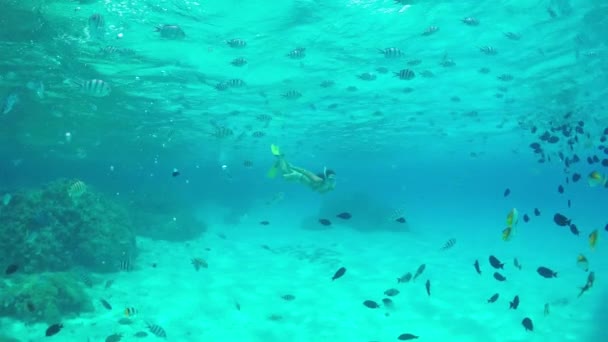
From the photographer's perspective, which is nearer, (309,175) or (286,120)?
(309,175)

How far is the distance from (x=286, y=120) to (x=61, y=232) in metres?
25.6

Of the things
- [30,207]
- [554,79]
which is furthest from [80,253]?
[554,79]

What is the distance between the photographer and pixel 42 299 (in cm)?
1070

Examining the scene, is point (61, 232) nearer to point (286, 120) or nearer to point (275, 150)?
point (275, 150)

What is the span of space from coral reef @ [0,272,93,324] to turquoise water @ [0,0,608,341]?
0.06m

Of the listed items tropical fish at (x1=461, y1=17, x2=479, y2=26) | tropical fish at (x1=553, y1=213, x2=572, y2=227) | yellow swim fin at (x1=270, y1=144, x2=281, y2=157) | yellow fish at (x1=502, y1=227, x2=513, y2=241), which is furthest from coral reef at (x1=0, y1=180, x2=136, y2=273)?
tropical fish at (x1=461, y1=17, x2=479, y2=26)

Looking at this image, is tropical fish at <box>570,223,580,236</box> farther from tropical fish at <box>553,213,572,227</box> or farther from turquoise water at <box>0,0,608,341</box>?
turquoise water at <box>0,0,608,341</box>

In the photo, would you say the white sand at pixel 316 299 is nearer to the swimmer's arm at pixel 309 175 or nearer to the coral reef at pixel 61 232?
the coral reef at pixel 61 232

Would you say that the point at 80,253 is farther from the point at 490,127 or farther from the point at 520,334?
the point at 490,127

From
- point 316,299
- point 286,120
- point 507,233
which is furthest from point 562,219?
point 286,120

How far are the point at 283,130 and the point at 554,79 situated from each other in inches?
1028

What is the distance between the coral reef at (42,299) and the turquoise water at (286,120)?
0.06 m

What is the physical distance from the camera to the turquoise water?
13062 millimetres

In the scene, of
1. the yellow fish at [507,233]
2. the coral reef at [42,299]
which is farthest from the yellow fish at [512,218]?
the coral reef at [42,299]
